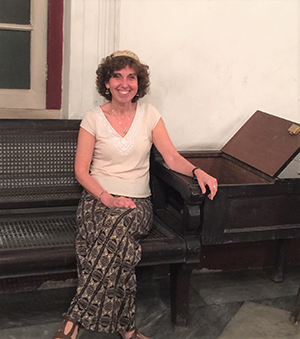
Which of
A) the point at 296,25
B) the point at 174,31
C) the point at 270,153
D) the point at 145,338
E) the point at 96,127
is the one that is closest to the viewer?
the point at 145,338

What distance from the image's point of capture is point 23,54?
3010mm

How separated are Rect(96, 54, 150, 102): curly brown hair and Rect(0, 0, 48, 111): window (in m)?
0.49

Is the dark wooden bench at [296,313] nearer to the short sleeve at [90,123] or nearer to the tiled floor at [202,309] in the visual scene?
the tiled floor at [202,309]

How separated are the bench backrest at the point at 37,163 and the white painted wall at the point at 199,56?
0.25 m

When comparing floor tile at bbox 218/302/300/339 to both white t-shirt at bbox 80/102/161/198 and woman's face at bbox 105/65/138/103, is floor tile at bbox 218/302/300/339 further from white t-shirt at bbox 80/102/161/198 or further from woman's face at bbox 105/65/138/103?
woman's face at bbox 105/65/138/103

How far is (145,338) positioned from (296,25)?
2241mm

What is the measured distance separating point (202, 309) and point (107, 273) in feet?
2.72

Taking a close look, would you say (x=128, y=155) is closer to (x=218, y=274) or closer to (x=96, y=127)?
(x=96, y=127)

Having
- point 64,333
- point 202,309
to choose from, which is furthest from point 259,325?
point 64,333

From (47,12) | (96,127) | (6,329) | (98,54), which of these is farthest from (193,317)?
(47,12)

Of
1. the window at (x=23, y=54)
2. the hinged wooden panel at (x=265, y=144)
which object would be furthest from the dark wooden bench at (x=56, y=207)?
the hinged wooden panel at (x=265, y=144)

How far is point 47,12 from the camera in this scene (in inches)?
Result: 116

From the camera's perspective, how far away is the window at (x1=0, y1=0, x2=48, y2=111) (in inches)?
116

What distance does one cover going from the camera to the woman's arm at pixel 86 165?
8.44 ft
